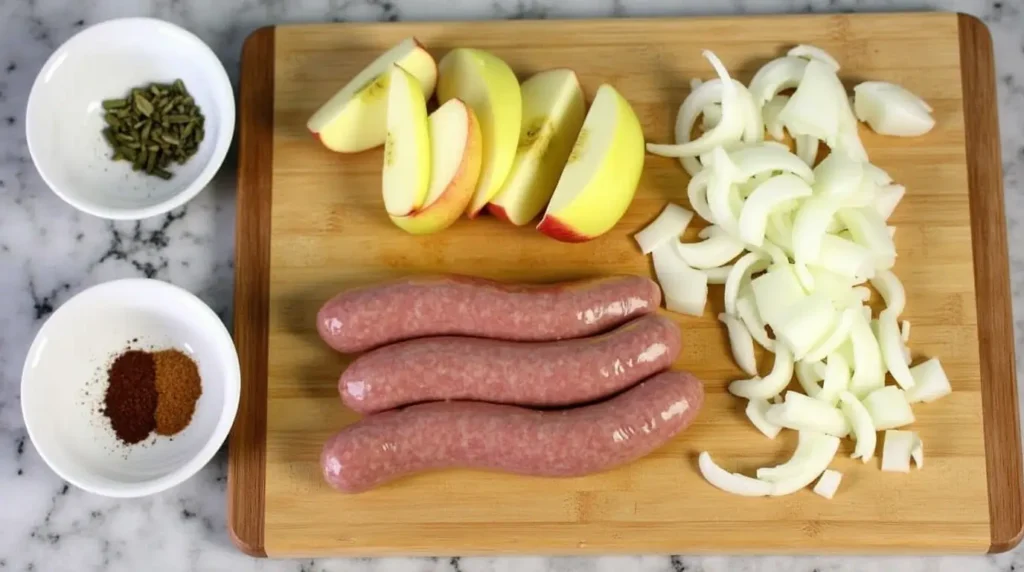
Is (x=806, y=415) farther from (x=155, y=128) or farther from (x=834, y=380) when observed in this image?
(x=155, y=128)

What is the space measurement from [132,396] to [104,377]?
8cm

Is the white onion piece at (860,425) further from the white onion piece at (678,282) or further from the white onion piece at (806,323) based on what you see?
the white onion piece at (678,282)

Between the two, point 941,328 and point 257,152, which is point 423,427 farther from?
point 941,328

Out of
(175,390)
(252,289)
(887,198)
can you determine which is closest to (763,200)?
(887,198)

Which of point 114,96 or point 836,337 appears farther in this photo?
point 114,96

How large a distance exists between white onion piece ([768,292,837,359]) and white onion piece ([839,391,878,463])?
0.13 meters

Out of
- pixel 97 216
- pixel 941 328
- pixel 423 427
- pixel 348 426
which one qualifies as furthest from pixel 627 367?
pixel 97 216

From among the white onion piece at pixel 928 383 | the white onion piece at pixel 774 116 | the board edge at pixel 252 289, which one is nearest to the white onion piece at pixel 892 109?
the white onion piece at pixel 774 116

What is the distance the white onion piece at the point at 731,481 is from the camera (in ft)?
6.82

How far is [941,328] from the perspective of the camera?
2184 mm

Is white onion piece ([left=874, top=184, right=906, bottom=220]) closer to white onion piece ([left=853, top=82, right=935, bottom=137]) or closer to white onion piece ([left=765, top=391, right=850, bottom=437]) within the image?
white onion piece ([left=853, top=82, right=935, bottom=137])

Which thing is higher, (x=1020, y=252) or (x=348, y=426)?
(x=1020, y=252)

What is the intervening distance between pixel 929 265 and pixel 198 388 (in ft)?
5.32

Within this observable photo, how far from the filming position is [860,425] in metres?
2.08
